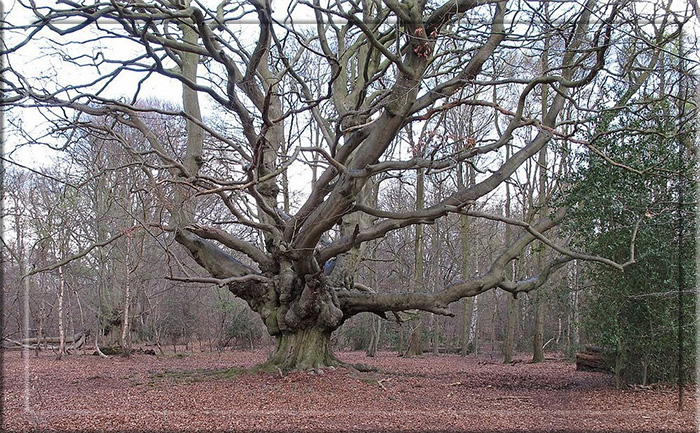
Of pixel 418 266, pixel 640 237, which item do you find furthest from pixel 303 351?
pixel 418 266

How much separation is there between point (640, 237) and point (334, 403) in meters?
5.25

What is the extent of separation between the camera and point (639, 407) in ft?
24.4

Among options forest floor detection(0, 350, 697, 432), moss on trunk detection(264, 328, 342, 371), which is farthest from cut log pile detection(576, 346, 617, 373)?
moss on trunk detection(264, 328, 342, 371)

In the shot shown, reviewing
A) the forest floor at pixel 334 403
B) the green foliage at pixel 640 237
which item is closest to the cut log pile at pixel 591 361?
the forest floor at pixel 334 403

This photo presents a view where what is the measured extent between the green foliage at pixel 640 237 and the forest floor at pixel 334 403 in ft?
2.47

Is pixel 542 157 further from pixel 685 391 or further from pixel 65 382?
pixel 65 382

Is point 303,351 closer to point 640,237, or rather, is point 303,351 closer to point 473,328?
point 640,237

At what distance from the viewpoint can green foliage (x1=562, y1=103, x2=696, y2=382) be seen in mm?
8188

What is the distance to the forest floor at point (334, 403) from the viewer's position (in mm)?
6148

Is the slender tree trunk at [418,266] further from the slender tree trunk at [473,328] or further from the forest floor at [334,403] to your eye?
the forest floor at [334,403]

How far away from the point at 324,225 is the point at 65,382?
5790mm

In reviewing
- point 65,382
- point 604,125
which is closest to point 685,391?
point 604,125

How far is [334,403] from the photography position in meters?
7.79

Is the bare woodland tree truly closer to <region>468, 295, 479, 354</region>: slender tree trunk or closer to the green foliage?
the green foliage
